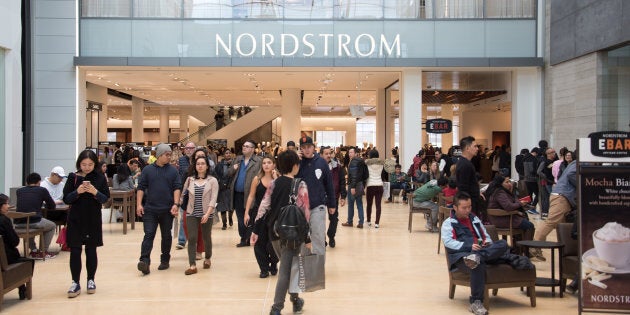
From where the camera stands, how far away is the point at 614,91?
1605 cm

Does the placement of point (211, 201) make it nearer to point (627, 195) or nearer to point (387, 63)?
point (627, 195)

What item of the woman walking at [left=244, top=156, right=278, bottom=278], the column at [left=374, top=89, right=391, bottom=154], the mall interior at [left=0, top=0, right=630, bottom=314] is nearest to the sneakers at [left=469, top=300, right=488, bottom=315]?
the woman walking at [left=244, top=156, right=278, bottom=278]

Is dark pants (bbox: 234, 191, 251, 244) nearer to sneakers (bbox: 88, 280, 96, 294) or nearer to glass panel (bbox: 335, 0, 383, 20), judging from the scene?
sneakers (bbox: 88, 280, 96, 294)

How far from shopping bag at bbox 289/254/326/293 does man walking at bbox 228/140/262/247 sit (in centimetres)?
469

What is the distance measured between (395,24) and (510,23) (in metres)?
3.41

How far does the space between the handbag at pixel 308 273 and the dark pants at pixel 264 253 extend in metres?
1.73

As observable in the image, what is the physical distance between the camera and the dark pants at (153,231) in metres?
8.78

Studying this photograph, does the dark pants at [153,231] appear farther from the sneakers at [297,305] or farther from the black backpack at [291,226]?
the black backpack at [291,226]

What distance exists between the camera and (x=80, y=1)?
67.5ft

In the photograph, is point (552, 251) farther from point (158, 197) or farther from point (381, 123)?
point (381, 123)

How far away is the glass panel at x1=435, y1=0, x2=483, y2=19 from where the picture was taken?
2077cm

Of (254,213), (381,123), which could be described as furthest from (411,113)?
(254,213)

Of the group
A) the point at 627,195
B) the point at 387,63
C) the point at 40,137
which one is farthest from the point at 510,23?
the point at 627,195

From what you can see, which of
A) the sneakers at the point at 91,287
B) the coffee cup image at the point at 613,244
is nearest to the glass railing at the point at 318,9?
the sneakers at the point at 91,287
